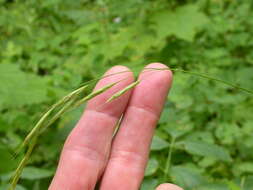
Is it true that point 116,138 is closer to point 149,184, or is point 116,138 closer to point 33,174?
point 149,184

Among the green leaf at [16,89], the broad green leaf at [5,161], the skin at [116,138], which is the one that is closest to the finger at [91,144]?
the skin at [116,138]

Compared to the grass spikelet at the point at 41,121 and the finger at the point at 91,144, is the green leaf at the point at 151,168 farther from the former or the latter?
the grass spikelet at the point at 41,121

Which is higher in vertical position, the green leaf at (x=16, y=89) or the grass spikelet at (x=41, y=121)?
the green leaf at (x=16, y=89)

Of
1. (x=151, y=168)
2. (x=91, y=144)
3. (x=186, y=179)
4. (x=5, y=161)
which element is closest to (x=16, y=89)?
(x=5, y=161)

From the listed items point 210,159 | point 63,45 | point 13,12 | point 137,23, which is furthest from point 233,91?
point 13,12

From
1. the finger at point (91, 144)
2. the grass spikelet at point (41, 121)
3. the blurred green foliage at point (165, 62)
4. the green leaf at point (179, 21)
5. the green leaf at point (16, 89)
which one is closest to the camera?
the grass spikelet at point (41, 121)

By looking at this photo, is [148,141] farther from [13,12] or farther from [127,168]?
[13,12]
